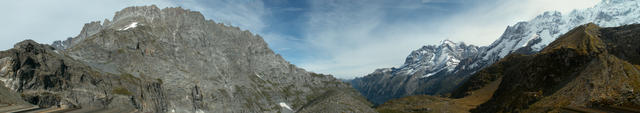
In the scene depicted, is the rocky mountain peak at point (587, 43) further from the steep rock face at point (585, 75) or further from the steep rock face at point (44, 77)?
the steep rock face at point (44, 77)

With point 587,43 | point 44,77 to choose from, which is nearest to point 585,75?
point 587,43

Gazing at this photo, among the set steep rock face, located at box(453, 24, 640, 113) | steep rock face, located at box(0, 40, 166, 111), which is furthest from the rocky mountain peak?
steep rock face, located at box(0, 40, 166, 111)

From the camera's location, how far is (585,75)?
8319 cm

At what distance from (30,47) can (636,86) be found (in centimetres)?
24206

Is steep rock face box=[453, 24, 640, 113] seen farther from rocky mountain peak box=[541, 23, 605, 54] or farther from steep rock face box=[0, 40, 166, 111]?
steep rock face box=[0, 40, 166, 111]

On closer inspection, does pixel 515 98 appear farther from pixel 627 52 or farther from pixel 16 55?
pixel 16 55

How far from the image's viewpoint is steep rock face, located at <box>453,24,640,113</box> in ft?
230

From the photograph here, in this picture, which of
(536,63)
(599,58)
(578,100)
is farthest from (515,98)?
(578,100)

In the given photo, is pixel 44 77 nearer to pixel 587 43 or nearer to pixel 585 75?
pixel 585 75

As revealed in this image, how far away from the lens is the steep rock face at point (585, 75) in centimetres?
7009

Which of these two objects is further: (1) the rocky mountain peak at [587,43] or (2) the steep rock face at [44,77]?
(2) the steep rock face at [44,77]

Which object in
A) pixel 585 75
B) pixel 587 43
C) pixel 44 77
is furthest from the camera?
pixel 44 77

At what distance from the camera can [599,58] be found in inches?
3438

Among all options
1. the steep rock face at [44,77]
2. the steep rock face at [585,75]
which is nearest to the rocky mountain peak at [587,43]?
the steep rock face at [585,75]
